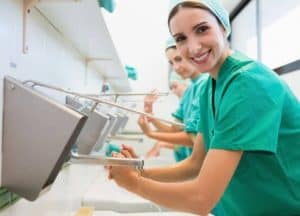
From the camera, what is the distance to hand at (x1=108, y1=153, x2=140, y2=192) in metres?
0.74

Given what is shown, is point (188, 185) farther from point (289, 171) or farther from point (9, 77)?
point (9, 77)

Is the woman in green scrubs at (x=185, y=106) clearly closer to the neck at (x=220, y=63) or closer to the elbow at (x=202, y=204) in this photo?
the neck at (x=220, y=63)

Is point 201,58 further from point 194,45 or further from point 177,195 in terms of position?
point 177,195

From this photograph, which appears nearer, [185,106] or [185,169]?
[185,169]

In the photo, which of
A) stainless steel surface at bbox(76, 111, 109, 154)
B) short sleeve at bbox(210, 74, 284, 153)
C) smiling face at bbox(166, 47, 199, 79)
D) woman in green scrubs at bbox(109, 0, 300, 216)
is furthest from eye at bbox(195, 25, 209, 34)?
smiling face at bbox(166, 47, 199, 79)

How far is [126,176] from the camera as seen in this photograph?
29.5 inches

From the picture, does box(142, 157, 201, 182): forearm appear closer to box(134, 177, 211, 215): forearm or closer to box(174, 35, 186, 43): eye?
box(134, 177, 211, 215): forearm

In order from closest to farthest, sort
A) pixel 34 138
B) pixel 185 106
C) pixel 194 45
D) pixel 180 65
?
pixel 34 138
pixel 194 45
pixel 180 65
pixel 185 106

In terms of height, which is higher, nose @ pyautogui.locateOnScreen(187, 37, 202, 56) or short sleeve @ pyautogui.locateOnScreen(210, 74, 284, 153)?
nose @ pyautogui.locateOnScreen(187, 37, 202, 56)

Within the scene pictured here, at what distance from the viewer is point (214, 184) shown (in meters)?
0.65

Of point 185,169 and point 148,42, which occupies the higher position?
point 148,42

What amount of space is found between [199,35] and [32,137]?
16.3 inches

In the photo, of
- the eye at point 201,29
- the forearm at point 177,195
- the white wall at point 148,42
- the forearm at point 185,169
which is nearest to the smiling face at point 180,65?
the forearm at point 185,169

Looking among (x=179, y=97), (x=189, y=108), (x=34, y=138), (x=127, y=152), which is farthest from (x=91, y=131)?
(x=179, y=97)
